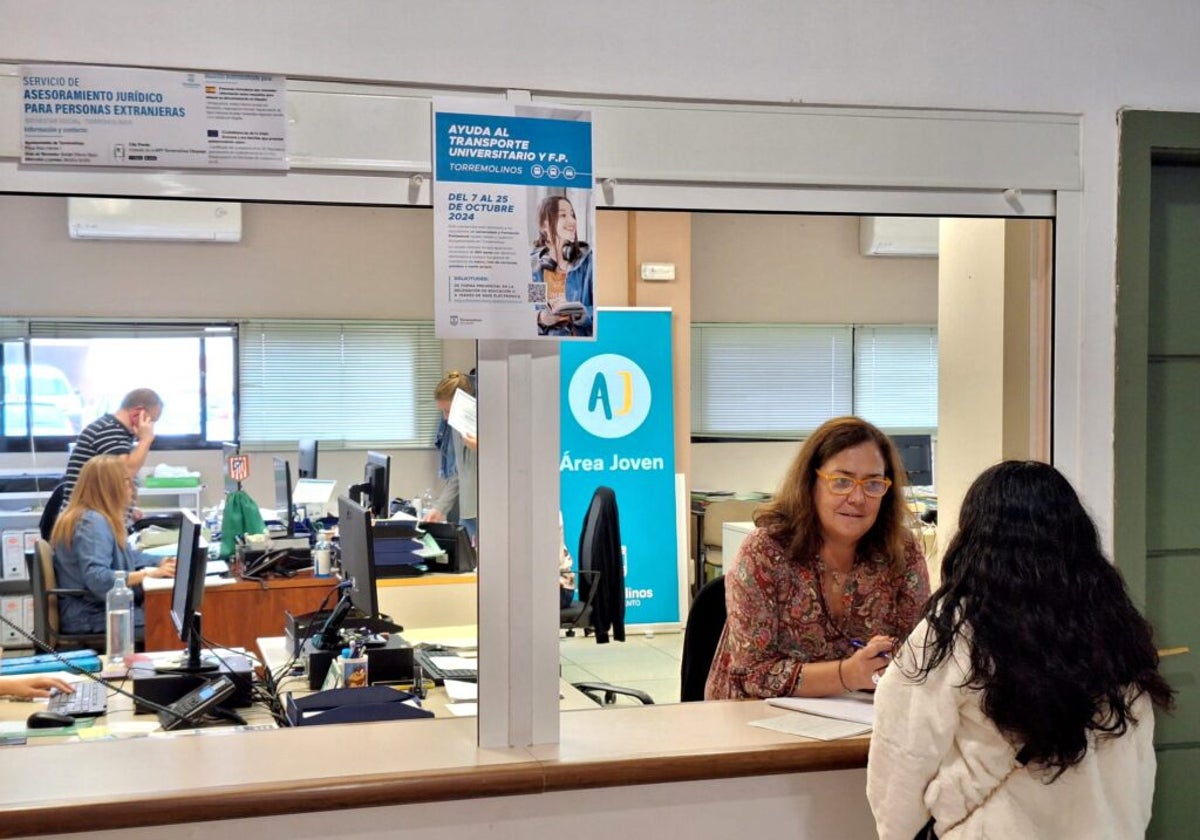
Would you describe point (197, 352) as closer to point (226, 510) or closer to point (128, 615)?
point (226, 510)

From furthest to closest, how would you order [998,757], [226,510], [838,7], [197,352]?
[197,352], [226,510], [838,7], [998,757]

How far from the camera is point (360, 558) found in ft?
11.8

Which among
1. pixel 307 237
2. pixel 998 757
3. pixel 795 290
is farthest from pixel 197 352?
pixel 998 757

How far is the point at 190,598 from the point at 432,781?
5.67ft

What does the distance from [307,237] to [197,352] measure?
3.66 feet

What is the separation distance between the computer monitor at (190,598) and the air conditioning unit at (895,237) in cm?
649

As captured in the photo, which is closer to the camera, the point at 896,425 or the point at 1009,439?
the point at 1009,439

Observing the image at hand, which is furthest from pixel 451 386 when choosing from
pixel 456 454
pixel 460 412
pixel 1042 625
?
pixel 1042 625

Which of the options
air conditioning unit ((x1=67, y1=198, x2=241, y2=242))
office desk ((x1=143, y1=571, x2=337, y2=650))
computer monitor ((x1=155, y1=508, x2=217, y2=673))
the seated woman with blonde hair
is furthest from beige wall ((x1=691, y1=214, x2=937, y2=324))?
computer monitor ((x1=155, y1=508, x2=217, y2=673))

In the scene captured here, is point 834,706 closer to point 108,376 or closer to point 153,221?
point 153,221

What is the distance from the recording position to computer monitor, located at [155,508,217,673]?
328 centimetres

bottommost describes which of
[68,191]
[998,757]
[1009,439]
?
[998,757]

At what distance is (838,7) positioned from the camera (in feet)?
7.84

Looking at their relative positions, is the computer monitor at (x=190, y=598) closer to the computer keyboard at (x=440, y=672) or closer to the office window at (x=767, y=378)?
the computer keyboard at (x=440, y=672)
